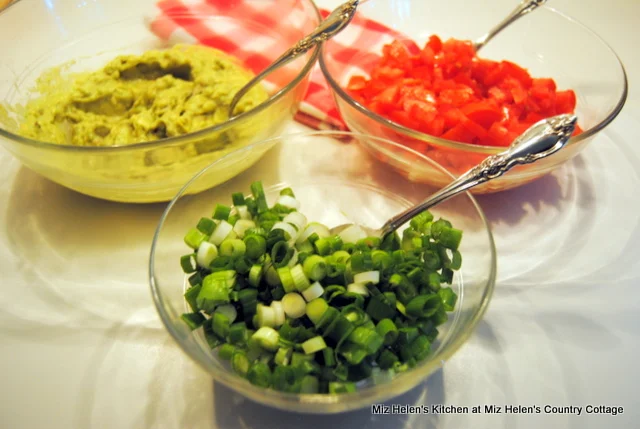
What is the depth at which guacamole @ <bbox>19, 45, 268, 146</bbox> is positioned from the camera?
1.14 m

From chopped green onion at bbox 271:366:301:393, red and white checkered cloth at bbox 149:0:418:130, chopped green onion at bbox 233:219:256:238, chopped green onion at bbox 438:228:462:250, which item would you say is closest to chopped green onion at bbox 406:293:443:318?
chopped green onion at bbox 438:228:462:250

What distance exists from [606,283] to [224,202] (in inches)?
34.4

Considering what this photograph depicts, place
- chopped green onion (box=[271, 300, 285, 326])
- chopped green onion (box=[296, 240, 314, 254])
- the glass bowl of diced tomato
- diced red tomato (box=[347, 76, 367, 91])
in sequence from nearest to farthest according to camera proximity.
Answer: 1. chopped green onion (box=[271, 300, 285, 326])
2. chopped green onion (box=[296, 240, 314, 254])
3. the glass bowl of diced tomato
4. diced red tomato (box=[347, 76, 367, 91])

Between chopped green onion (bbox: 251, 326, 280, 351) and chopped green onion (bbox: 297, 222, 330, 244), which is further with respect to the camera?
chopped green onion (bbox: 297, 222, 330, 244)

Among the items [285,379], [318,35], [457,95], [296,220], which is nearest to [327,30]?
[318,35]

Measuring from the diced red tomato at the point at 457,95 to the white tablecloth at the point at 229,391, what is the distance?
178mm

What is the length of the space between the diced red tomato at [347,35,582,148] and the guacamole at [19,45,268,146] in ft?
1.10

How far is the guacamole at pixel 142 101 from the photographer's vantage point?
1.14m

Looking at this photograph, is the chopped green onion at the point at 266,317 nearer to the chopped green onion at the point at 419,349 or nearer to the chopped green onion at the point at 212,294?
the chopped green onion at the point at 212,294

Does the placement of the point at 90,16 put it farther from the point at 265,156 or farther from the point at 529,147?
the point at 529,147

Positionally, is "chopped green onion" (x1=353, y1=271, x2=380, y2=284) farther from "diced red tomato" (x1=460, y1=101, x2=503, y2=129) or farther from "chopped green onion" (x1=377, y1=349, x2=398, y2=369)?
"diced red tomato" (x1=460, y1=101, x2=503, y2=129)

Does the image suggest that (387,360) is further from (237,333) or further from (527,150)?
(527,150)

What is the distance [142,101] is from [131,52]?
0.41 m

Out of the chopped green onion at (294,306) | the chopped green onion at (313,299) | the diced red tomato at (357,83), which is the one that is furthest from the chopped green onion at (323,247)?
the diced red tomato at (357,83)
